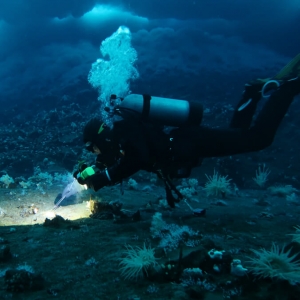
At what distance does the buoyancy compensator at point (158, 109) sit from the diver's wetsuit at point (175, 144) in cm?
23

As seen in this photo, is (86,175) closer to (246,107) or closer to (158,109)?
(158,109)

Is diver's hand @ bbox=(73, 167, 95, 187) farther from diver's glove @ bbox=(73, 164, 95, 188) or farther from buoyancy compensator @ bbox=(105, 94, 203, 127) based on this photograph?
buoyancy compensator @ bbox=(105, 94, 203, 127)

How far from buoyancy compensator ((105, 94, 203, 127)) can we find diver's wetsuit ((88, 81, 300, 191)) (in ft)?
0.75

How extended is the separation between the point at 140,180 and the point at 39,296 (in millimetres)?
9550

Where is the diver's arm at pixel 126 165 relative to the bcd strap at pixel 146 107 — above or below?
below

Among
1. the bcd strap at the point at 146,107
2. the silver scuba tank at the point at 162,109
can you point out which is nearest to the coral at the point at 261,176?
the silver scuba tank at the point at 162,109

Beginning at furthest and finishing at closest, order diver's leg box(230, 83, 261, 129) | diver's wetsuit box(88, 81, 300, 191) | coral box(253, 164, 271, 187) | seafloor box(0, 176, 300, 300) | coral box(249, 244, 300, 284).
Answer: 1. coral box(253, 164, 271, 187)
2. diver's leg box(230, 83, 261, 129)
3. diver's wetsuit box(88, 81, 300, 191)
4. seafloor box(0, 176, 300, 300)
5. coral box(249, 244, 300, 284)

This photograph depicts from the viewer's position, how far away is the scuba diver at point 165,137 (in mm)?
4566

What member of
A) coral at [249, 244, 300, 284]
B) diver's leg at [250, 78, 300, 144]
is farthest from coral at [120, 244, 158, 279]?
diver's leg at [250, 78, 300, 144]

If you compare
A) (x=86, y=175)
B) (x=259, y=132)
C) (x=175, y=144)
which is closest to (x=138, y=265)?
(x=86, y=175)

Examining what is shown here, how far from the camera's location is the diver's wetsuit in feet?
14.8

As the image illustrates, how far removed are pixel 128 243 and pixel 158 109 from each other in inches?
92.3

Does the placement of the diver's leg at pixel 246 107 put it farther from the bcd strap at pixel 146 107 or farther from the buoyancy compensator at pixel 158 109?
the bcd strap at pixel 146 107

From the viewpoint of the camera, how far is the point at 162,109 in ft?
16.1
